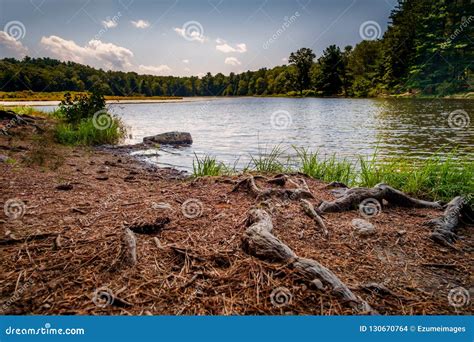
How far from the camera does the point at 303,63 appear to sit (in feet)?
271

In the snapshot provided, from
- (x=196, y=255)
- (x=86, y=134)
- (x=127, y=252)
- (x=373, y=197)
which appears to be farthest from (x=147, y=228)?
(x=86, y=134)

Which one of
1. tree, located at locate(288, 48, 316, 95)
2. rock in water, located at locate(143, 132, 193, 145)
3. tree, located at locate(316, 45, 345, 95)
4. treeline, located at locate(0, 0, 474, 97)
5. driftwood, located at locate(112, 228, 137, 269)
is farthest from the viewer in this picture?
tree, located at locate(288, 48, 316, 95)

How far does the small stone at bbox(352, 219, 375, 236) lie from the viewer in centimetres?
344

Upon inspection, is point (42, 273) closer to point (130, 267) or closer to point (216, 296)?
point (130, 267)

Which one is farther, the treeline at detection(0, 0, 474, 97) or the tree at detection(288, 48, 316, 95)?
the tree at detection(288, 48, 316, 95)

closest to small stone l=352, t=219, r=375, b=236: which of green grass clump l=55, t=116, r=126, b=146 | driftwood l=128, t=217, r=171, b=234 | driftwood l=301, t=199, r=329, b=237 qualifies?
driftwood l=301, t=199, r=329, b=237

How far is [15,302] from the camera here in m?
2.13

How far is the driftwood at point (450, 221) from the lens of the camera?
11.5ft

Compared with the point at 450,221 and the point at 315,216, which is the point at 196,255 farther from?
the point at 450,221

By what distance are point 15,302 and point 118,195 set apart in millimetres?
2619

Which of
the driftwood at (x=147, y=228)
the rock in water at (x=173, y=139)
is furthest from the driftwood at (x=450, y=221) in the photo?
the rock in water at (x=173, y=139)

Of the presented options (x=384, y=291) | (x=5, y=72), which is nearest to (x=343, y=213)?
(x=384, y=291)

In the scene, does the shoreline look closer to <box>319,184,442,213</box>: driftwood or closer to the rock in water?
<box>319,184,442,213</box>: driftwood

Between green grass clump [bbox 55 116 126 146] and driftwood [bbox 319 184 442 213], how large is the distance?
1027 centimetres
